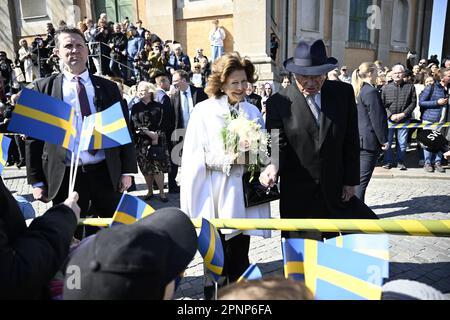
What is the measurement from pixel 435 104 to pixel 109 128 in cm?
787

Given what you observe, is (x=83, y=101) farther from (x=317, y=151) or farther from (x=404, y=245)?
(x=404, y=245)

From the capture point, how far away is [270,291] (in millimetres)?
987

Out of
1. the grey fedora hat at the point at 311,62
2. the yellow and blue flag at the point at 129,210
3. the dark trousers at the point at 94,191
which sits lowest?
the dark trousers at the point at 94,191

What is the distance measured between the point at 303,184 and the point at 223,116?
85 centimetres

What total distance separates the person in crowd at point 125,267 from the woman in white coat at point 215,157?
156cm

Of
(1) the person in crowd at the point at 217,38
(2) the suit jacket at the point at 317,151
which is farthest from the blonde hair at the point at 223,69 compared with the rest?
(1) the person in crowd at the point at 217,38

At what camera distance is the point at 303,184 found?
9.27 ft

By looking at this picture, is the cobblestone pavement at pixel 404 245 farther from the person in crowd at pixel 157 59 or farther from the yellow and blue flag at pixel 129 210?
the person in crowd at pixel 157 59

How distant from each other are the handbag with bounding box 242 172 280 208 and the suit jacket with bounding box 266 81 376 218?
0.60 ft

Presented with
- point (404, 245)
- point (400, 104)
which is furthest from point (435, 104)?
point (404, 245)

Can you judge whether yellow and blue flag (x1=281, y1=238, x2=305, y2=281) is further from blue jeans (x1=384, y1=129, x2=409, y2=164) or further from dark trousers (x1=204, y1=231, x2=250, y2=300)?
blue jeans (x1=384, y1=129, x2=409, y2=164)

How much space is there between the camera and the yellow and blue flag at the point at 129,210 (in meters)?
1.76

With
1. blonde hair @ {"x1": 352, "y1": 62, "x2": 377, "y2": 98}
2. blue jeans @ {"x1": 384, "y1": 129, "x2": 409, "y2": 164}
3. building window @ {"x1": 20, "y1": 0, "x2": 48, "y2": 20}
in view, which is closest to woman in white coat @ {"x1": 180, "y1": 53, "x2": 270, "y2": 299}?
blonde hair @ {"x1": 352, "y1": 62, "x2": 377, "y2": 98}

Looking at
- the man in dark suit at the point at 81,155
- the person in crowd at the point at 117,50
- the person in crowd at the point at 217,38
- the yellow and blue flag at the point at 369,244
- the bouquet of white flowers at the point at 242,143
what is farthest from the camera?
the person in crowd at the point at 217,38
